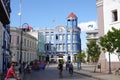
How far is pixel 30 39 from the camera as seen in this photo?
89.1m

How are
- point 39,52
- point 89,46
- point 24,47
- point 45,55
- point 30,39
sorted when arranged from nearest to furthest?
point 89,46
point 24,47
point 30,39
point 39,52
point 45,55

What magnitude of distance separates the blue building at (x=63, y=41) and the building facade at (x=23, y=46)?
1267 centimetres

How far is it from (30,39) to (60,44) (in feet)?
70.8

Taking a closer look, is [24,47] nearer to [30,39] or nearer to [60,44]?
[30,39]

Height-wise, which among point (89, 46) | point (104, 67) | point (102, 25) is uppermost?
point (102, 25)

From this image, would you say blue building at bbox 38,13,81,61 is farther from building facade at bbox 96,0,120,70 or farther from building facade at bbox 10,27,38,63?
building facade at bbox 96,0,120,70

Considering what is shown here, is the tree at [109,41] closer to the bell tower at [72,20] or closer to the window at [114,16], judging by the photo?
the window at [114,16]

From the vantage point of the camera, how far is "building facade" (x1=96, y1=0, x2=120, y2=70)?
42.8 m

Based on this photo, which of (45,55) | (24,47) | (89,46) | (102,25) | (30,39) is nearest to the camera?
(89,46)

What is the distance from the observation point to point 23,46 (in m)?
80.2

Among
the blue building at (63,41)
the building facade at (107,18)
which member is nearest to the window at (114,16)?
the building facade at (107,18)

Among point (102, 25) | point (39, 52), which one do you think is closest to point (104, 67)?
point (102, 25)

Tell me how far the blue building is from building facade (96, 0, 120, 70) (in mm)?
59682

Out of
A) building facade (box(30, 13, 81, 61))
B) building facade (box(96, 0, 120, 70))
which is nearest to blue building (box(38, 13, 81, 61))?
building facade (box(30, 13, 81, 61))
